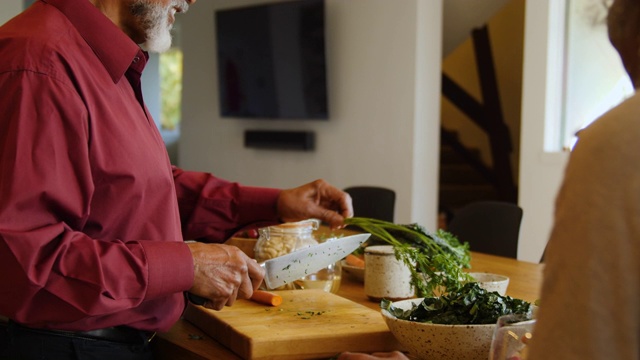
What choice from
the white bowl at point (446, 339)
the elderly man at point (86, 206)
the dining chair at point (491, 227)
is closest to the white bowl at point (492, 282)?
the white bowl at point (446, 339)

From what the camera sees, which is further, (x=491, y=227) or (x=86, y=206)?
(x=491, y=227)

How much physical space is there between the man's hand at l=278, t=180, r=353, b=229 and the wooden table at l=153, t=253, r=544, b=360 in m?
0.22

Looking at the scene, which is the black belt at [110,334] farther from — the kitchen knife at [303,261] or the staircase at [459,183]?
the staircase at [459,183]

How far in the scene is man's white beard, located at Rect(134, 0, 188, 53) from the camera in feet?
5.60

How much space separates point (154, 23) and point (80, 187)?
1.71 ft

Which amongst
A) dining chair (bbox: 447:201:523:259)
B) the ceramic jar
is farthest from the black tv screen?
the ceramic jar

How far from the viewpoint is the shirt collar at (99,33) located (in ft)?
5.03

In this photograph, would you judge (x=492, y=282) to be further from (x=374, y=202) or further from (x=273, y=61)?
(x=273, y=61)

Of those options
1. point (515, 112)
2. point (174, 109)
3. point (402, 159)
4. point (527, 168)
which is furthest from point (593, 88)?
point (174, 109)

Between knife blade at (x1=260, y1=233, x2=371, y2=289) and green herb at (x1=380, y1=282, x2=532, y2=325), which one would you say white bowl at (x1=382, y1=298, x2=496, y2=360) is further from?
knife blade at (x1=260, y1=233, x2=371, y2=289)

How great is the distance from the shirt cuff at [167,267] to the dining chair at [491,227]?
1.94m

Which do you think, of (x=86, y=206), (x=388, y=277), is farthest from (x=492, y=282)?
(x=86, y=206)

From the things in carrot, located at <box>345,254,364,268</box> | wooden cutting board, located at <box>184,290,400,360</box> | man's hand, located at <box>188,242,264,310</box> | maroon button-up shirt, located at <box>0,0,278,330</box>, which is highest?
maroon button-up shirt, located at <box>0,0,278,330</box>

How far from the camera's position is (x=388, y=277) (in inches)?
76.8
